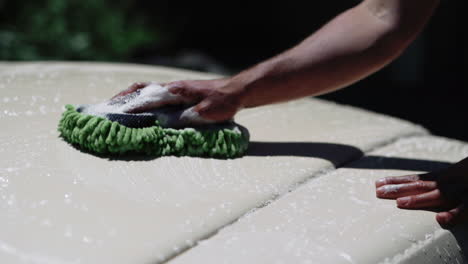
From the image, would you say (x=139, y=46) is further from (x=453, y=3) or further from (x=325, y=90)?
(x=325, y=90)

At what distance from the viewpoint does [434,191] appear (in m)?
1.58

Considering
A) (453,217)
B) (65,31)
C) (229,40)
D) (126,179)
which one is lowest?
(453,217)

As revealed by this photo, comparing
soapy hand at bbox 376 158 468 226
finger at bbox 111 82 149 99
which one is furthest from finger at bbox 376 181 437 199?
finger at bbox 111 82 149 99

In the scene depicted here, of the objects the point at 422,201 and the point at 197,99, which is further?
the point at 197,99

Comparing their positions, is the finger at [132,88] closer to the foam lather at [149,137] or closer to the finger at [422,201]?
the foam lather at [149,137]

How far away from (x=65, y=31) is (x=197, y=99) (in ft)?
14.5

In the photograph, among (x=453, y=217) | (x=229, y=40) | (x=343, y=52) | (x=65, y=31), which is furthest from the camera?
(x=229, y=40)

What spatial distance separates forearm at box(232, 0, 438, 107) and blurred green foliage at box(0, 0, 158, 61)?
420 cm

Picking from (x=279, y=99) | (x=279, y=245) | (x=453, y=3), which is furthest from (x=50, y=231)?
(x=453, y=3)

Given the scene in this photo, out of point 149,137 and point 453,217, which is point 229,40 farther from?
point 453,217

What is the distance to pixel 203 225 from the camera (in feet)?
4.49

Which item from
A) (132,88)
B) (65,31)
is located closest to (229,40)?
(65,31)

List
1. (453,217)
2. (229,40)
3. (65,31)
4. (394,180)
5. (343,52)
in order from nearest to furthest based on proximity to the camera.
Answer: (453,217), (394,180), (343,52), (65,31), (229,40)

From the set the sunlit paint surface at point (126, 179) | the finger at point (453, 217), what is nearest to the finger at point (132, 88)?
the sunlit paint surface at point (126, 179)
